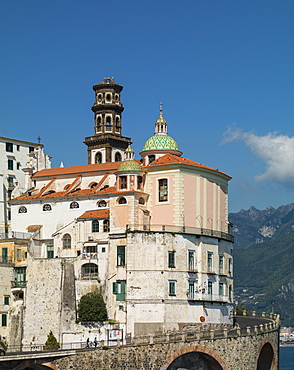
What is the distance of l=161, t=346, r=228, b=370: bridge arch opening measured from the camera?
7750cm

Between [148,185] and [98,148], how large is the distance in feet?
111

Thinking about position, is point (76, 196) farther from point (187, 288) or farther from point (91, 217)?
point (187, 288)

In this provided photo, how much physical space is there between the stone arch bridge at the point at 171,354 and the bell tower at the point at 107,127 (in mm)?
45251

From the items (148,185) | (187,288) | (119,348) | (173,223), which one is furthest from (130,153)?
(119,348)

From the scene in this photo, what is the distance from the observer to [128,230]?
8838 centimetres

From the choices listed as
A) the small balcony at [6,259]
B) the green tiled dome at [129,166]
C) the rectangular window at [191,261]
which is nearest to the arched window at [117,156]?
the green tiled dome at [129,166]

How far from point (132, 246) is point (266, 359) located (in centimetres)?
2482

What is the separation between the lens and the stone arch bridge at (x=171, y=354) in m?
69.0

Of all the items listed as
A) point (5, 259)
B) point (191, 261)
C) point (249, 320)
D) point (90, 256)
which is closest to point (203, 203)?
point (191, 261)

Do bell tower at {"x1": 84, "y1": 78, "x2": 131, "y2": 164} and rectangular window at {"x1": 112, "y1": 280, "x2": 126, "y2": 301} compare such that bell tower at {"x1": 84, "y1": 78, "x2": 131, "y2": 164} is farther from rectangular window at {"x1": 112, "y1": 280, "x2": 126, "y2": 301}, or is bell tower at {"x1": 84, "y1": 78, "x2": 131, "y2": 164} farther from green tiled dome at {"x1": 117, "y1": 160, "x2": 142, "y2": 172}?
rectangular window at {"x1": 112, "y1": 280, "x2": 126, "y2": 301}

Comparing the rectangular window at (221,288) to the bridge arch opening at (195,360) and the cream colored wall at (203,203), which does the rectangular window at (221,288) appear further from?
the bridge arch opening at (195,360)

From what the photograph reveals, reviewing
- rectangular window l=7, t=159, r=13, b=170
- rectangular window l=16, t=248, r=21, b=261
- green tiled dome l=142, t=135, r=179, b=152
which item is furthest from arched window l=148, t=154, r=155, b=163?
rectangular window l=7, t=159, r=13, b=170

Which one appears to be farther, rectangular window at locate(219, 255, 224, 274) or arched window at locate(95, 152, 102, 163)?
arched window at locate(95, 152, 102, 163)

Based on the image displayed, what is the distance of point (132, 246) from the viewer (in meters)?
86.9
